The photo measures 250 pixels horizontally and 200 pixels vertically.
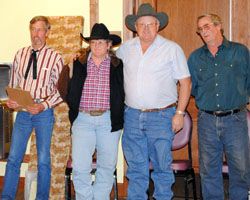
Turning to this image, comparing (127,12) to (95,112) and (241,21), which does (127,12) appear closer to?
(241,21)

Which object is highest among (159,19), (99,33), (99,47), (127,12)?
(127,12)

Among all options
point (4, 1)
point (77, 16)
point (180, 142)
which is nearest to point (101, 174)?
point (180, 142)

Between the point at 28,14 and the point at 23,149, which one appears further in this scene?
the point at 28,14

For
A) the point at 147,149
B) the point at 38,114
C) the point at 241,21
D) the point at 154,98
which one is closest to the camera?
the point at 154,98

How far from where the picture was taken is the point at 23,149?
3438 mm

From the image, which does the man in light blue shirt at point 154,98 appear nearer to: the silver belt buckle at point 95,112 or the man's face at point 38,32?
the silver belt buckle at point 95,112

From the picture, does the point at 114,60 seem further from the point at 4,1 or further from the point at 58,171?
the point at 4,1

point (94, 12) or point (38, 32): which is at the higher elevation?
point (94, 12)

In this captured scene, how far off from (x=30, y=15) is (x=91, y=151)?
182cm

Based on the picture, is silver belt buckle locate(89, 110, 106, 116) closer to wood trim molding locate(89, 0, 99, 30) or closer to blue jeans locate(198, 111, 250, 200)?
blue jeans locate(198, 111, 250, 200)

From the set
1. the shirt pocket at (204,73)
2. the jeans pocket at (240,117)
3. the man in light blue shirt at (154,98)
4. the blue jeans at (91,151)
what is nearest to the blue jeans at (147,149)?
the man in light blue shirt at (154,98)

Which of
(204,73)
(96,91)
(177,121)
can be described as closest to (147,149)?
(177,121)

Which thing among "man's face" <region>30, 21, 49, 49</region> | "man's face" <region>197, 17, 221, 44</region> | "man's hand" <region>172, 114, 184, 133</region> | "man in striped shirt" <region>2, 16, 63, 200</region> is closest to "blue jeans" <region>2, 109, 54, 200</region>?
"man in striped shirt" <region>2, 16, 63, 200</region>

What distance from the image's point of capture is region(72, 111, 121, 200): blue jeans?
125 inches
